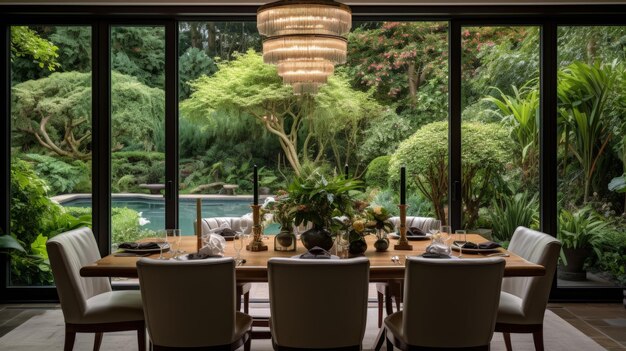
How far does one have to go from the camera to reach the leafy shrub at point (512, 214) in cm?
560

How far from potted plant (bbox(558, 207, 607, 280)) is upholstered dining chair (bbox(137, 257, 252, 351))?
144 inches

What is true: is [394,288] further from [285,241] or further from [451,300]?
[451,300]

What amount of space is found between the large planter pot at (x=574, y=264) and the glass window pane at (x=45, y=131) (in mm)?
4144

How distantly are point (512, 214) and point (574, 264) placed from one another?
2.24ft

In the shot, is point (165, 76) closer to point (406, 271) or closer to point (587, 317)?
point (406, 271)

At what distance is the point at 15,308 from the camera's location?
17.4 ft

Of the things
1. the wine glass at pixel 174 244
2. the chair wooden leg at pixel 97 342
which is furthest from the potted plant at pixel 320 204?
the chair wooden leg at pixel 97 342

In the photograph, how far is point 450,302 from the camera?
9.25 ft

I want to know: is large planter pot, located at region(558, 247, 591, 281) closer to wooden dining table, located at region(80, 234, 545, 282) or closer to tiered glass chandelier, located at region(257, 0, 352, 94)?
wooden dining table, located at region(80, 234, 545, 282)

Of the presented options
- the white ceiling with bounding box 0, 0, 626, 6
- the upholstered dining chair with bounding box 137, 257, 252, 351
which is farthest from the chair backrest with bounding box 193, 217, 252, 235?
the white ceiling with bounding box 0, 0, 626, 6

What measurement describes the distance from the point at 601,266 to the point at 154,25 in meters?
4.36

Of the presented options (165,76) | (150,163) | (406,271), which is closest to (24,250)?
(150,163)

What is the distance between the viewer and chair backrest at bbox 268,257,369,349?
2770 mm

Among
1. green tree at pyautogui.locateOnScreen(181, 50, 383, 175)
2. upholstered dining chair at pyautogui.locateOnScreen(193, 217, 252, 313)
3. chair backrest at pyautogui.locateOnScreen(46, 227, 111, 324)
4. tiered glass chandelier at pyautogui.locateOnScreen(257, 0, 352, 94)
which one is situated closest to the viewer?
chair backrest at pyautogui.locateOnScreen(46, 227, 111, 324)
